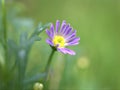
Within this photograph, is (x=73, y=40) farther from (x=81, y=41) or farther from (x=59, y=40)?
(x=81, y=41)

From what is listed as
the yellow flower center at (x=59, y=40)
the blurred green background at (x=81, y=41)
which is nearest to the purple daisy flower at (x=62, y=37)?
the yellow flower center at (x=59, y=40)

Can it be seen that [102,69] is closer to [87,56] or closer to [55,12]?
[87,56]

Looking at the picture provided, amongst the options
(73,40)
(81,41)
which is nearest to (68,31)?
(73,40)

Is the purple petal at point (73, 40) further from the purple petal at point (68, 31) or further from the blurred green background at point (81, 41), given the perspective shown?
the blurred green background at point (81, 41)

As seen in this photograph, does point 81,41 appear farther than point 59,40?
Yes

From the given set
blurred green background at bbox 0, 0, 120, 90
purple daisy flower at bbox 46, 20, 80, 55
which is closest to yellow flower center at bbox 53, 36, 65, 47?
purple daisy flower at bbox 46, 20, 80, 55

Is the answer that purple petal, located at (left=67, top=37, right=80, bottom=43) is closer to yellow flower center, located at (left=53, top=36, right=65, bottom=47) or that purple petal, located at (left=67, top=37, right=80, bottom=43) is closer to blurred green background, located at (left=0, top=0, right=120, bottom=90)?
yellow flower center, located at (left=53, top=36, right=65, bottom=47)
